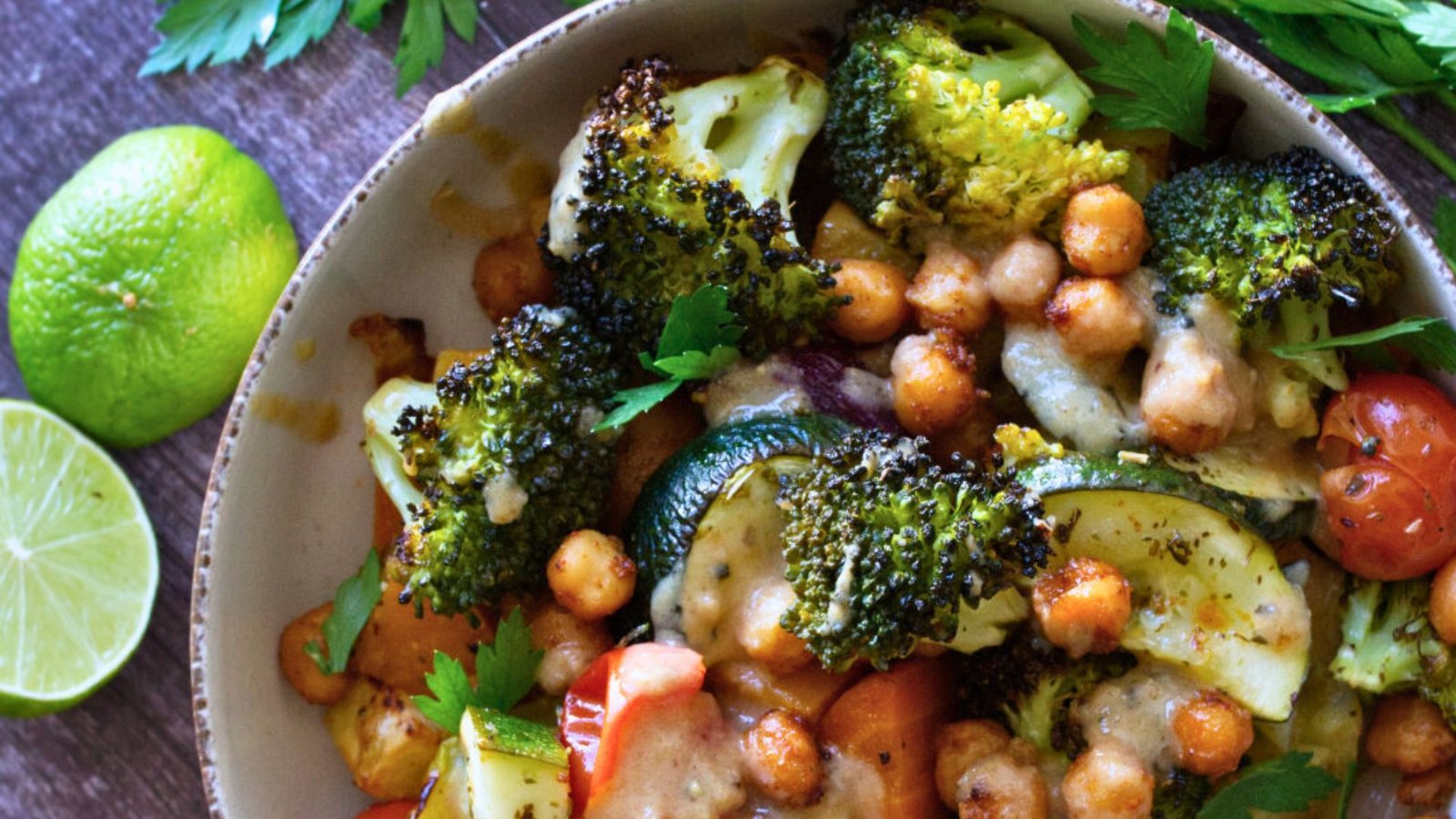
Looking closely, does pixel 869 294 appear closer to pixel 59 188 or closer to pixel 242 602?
pixel 242 602

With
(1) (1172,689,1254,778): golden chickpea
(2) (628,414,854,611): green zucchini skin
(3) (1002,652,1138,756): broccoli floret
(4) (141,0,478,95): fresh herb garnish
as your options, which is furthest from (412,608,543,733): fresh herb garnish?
(4) (141,0,478,95): fresh herb garnish

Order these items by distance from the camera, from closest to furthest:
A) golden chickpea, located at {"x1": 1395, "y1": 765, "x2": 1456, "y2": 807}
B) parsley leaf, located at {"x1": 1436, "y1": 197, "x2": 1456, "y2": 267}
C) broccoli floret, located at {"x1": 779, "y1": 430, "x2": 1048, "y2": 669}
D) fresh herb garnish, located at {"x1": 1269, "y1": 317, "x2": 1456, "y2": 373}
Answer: broccoli floret, located at {"x1": 779, "y1": 430, "x2": 1048, "y2": 669}, fresh herb garnish, located at {"x1": 1269, "y1": 317, "x2": 1456, "y2": 373}, golden chickpea, located at {"x1": 1395, "y1": 765, "x2": 1456, "y2": 807}, parsley leaf, located at {"x1": 1436, "y1": 197, "x2": 1456, "y2": 267}

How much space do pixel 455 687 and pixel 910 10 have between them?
130cm

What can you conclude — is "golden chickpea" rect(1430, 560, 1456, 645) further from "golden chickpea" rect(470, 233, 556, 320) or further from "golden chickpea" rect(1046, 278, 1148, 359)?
"golden chickpea" rect(470, 233, 556, 320)

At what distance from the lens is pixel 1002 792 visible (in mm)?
1934

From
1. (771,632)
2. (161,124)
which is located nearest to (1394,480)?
(771,632)

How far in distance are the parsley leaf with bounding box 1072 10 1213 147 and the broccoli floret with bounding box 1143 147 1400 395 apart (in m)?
0.09

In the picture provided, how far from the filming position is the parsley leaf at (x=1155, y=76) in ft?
6.45

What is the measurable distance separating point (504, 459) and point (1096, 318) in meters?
0.92

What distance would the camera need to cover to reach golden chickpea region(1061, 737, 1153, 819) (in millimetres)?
1864

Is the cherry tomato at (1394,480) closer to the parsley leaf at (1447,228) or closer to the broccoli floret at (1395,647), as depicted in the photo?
the broccoli floret at (1395,647)

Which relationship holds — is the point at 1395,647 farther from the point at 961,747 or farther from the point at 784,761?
the point at 784,761

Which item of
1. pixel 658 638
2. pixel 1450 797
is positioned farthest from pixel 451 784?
pixel 1450 797

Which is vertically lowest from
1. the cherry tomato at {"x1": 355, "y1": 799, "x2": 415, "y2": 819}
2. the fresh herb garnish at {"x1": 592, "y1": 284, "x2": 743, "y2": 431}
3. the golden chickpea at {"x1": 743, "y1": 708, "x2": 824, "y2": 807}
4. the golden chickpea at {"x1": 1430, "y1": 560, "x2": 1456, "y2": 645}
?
the cherry tomato at {"x1": 355, "y1": 799, "x2": 415, "y2": 819}
